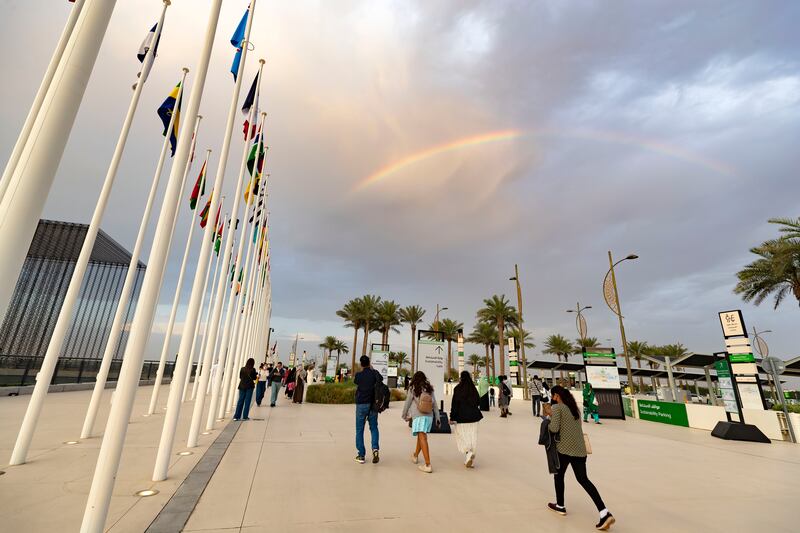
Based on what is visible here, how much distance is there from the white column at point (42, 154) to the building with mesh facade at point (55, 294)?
34469 millimetres

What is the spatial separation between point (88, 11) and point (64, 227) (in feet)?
112

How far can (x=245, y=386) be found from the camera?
420 inches

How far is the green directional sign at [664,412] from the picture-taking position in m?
15.8

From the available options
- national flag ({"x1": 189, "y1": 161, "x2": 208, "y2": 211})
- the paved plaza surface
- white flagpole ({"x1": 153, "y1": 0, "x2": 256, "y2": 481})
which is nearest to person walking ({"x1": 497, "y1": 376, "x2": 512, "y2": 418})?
the paved plaza surface

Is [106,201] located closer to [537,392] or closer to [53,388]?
[53,388]

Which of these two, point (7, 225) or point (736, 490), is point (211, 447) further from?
point (736, 490)

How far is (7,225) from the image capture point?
98.2 inches

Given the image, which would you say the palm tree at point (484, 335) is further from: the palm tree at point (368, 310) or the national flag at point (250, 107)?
the national flag at point (250, 107)

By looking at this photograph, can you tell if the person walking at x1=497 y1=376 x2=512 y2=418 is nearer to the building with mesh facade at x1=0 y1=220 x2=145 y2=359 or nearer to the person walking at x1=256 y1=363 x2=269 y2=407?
the person walking at x1=256 y1=363 x2=269 y2=407

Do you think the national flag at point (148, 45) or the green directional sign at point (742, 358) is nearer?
the national flag at point (148, 45)

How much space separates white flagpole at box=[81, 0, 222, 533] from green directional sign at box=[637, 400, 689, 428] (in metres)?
20.2

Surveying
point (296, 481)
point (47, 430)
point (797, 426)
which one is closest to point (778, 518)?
point (296, 481)

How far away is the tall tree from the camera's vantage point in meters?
19.8

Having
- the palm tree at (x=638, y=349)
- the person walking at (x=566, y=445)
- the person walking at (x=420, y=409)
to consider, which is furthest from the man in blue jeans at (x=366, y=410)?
the palm tree at (x=638, y=349)
